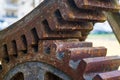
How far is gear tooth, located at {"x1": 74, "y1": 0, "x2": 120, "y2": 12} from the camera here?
6.86ft

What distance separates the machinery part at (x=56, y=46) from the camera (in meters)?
2.07

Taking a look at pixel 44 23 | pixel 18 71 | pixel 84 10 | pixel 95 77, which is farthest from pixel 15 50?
pixel 95 77

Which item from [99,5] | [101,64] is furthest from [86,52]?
[99,5]

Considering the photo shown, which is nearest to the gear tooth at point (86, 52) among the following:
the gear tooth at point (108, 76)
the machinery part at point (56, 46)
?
the machinery part at point (56, 46)

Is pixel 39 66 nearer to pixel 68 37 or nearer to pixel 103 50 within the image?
pixel 68 37

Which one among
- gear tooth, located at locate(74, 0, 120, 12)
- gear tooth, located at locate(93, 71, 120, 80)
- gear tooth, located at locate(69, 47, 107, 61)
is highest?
gear tooth, located at locate(74, 0, 120, 12)

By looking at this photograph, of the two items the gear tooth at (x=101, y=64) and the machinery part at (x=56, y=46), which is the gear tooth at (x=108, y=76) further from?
the gear tooth at (x=101, y=64)

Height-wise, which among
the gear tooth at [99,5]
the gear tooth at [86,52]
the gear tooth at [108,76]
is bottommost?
the gear tooth at [108,76]

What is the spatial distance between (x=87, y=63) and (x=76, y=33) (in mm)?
526

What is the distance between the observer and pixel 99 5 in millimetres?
2223

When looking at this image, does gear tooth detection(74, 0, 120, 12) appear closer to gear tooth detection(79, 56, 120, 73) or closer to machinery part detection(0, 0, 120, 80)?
machinery part detection(0, 0, 120, 80)

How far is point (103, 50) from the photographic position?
2332mm

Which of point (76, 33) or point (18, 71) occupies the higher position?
point (76, 33)

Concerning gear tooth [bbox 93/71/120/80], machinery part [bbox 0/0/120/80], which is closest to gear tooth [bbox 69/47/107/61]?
machinery part [bbox 0/0/120/80]
